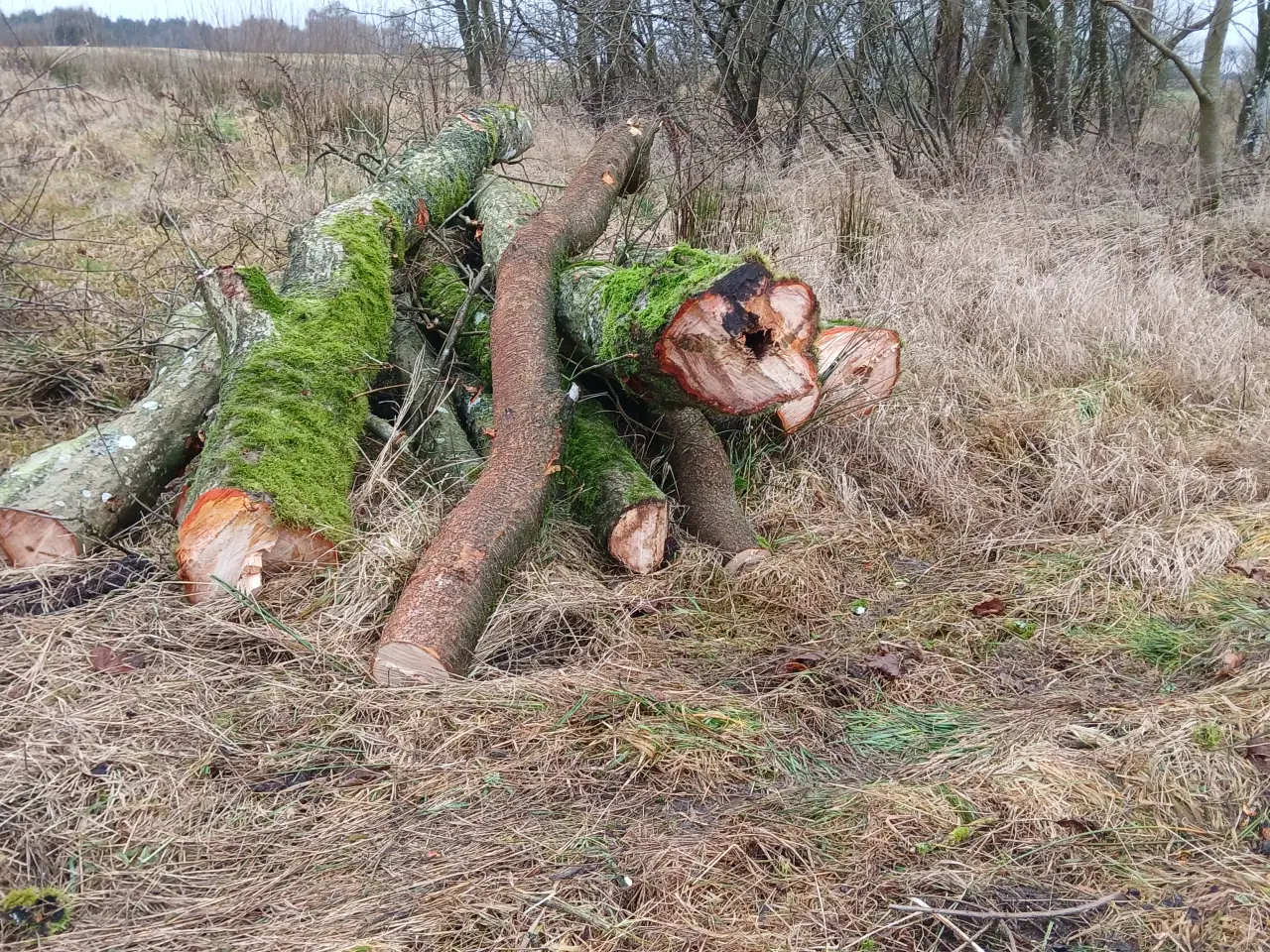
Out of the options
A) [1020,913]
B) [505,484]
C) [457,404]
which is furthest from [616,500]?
[1020,913]

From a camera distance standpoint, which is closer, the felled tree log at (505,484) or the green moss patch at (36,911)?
the green moss patch at (36,911)

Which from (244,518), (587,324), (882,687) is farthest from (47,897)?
(587,324)

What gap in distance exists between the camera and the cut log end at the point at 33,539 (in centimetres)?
319

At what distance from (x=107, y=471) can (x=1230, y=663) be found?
4162 millimetres

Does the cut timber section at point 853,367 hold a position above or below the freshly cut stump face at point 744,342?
below

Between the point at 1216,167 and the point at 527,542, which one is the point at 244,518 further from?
the point at 1216,167

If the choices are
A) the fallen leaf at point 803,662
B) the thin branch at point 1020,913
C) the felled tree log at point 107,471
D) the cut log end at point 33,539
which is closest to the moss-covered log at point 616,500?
the fallen leaf at point 803,662

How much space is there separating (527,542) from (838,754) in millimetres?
1304

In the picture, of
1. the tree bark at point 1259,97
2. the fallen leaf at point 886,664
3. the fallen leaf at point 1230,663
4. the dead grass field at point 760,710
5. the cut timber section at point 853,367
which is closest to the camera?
the dead grass field at point 760,710

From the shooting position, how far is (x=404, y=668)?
2719mm

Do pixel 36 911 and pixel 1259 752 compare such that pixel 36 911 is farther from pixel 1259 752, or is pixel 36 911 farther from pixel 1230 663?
pixel 1230 663

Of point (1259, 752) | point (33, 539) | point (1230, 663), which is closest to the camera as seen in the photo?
point (1259, 752)

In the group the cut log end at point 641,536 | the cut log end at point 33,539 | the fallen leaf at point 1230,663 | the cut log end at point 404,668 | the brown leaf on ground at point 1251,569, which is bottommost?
the fallen leaf at point 1230,663

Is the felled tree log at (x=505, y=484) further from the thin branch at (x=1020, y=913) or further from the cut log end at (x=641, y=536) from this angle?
the thin branch at (x=1020, y=913)
